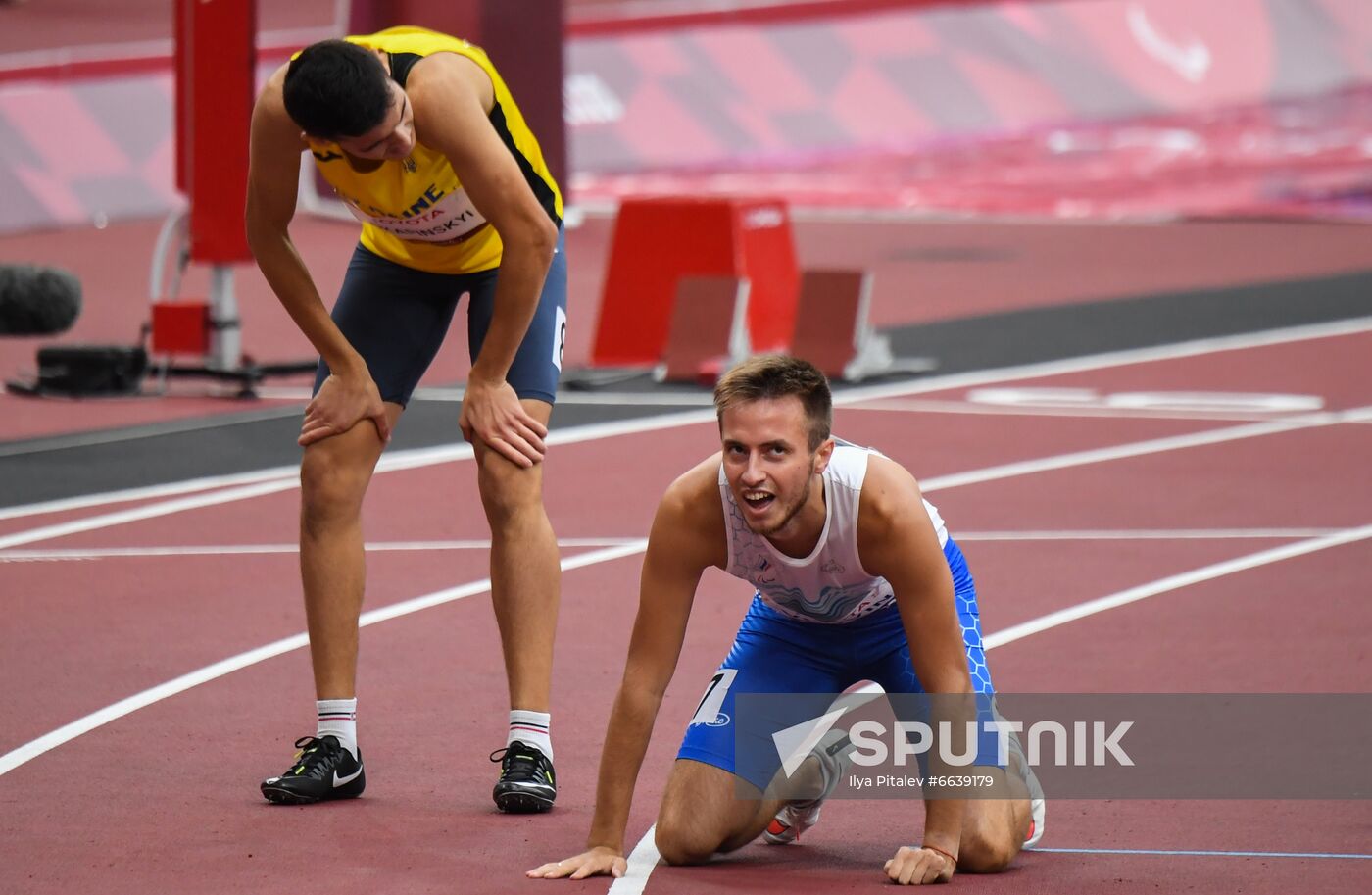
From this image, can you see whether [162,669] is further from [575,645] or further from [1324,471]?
[1324,471]

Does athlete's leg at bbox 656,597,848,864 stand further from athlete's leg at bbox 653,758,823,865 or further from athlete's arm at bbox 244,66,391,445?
athlete's arm at bbox 244,66,391,445

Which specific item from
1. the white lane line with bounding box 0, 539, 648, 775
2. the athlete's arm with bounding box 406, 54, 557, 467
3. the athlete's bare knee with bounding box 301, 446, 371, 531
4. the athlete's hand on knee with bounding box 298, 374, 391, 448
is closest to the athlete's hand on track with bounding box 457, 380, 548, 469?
the athlete's arm with bounding box 406, 54, 557, 467

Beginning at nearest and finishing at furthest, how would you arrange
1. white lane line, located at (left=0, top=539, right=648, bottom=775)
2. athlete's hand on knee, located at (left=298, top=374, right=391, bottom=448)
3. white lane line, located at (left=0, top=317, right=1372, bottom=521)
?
athlete's hand on knee, located at (left=298, top=374, right=391, bottom=448), white lane line, located at (left=0, top=539, right=648, bottom=775), white lane line, located at (left=0, top=317, right=1372, bottom=521)

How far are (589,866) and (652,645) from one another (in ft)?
1.72

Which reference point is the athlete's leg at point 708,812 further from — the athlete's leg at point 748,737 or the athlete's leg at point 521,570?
the athlete's leg at point 521,570

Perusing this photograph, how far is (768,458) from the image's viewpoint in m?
4.79

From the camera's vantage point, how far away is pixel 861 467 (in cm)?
509

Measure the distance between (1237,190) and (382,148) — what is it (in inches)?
830

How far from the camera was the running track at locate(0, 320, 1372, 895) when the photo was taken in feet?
17.3

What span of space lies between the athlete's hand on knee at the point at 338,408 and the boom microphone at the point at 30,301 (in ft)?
15.4

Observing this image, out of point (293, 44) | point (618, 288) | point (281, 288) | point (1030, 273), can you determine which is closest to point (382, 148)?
point (281, 288)

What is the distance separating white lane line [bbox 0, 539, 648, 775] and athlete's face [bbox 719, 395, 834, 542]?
8.05 ft

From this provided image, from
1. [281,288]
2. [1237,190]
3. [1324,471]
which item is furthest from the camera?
[1237,190]

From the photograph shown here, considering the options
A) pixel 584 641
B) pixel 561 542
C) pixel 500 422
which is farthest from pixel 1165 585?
pixel 500 422
